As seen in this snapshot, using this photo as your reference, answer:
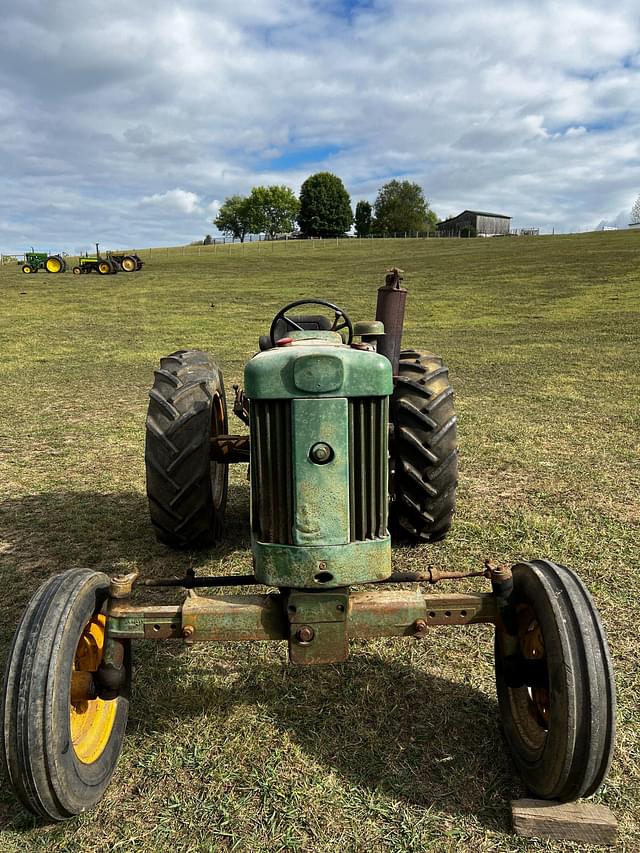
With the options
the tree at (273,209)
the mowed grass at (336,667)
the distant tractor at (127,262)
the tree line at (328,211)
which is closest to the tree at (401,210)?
the tree line at (328,211)

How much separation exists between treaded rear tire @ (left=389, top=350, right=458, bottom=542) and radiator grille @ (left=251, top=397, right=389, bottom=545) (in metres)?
1.20

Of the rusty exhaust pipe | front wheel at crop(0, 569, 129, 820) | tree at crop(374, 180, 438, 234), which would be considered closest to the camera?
front wheel at crop(0, 569, 129, 820)

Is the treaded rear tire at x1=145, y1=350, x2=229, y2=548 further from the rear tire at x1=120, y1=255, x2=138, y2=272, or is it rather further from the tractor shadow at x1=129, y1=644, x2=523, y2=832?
the rear tire at x1=120, y1=255, x2=138, y2=272

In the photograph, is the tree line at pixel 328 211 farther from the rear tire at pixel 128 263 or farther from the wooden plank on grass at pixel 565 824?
the wooden plank on grass at pixel 565 824

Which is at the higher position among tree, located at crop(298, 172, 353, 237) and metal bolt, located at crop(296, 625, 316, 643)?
tree, located at crop(298, 172, 353, 237)

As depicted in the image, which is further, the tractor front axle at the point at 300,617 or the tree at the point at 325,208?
the tree at the point at 325,208

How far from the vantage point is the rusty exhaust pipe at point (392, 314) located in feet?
13.3

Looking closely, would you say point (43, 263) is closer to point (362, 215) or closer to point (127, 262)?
point (127, 262)

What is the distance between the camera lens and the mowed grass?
2314 millimetres

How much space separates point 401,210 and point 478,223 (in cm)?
1520

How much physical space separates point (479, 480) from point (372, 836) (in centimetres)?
367

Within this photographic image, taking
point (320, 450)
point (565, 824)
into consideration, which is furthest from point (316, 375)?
point (565, 824)

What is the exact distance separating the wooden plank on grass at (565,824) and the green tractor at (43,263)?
34687 mm

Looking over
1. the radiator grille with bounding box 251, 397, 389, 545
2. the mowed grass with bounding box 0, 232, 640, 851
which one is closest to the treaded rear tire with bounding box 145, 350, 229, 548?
the mowed grass with bounding box 0, 232, 640, 851
